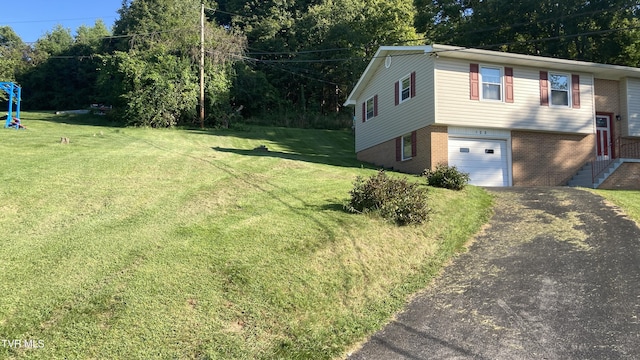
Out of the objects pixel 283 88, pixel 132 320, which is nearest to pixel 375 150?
pixel 132 320

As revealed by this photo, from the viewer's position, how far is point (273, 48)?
43.2m

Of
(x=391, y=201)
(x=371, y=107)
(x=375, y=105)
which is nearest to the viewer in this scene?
(x=391, y=201)

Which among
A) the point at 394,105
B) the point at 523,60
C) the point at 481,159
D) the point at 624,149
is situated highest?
the point at 523,60

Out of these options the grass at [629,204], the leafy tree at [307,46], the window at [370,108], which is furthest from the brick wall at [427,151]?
the leafy tree at [307,46]

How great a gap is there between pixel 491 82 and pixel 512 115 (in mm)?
1386

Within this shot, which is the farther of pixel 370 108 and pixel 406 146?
pixel 370 108

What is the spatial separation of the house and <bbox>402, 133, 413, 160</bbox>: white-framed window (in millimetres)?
38

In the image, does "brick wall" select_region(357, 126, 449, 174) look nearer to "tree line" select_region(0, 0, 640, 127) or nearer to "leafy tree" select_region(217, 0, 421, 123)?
"tree line" select_region(0, 0, 640, 127)

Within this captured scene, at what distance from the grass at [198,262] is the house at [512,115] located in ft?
16.4

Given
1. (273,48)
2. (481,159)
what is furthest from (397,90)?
(273,48)

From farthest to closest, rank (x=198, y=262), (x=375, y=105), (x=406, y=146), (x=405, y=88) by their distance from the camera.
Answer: (x=375, y=105)
(x=406, y=146)
(x=405, y=88)
(x=198, y=262)

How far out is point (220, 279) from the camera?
20.6 ft

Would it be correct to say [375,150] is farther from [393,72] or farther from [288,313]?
[288,313]

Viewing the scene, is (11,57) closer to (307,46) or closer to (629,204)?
(307,46)
